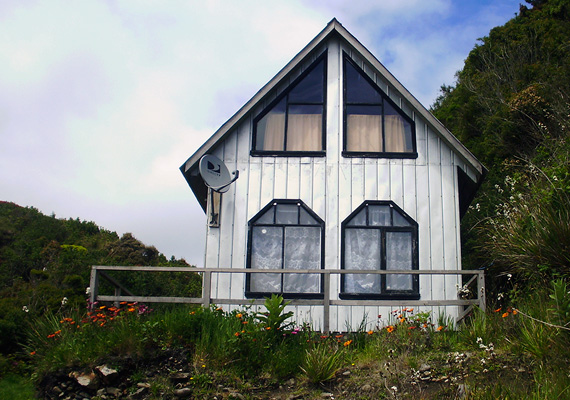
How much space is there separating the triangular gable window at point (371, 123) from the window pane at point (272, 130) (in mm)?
1506

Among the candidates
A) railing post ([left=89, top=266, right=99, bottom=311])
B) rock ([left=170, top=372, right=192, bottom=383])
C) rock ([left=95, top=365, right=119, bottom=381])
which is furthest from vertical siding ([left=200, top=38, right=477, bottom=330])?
rock ([left=95, top=365, right=119, bottom=381])

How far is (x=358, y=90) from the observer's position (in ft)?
46.9

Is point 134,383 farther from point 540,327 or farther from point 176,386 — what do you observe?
point 540,327

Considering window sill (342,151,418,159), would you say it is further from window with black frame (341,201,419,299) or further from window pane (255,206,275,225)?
window pane (255,206,275,225)

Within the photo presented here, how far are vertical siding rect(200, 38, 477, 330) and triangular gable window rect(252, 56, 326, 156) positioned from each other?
198mm

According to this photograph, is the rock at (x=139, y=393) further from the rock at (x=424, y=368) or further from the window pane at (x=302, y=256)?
the window pane at (x=302, y=256)

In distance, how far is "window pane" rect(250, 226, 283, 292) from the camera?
1294 cm

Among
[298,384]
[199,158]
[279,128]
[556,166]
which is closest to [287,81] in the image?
[279,128]

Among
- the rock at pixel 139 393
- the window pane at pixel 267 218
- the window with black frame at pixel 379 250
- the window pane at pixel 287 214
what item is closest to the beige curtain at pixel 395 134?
the window with black frame at pixel 379 250

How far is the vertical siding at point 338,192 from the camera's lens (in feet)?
42.7

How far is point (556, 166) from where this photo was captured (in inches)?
408

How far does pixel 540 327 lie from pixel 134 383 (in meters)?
5.97

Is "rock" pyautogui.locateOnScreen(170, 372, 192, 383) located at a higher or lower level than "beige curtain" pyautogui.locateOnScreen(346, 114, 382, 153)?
lower

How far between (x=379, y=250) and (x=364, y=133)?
9.35 feet
